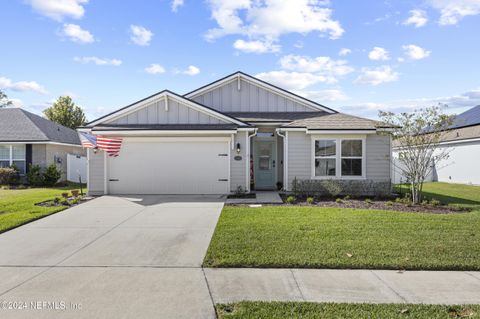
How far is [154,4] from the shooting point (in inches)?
473

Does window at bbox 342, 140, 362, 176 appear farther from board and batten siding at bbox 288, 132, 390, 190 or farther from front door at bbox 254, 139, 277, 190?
front door at bbox 254, 139, 277, 190

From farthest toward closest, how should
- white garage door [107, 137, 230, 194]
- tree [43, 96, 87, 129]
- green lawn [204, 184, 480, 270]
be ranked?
1. tree [43, 96, 87, 129]
2. white garage door [107, 137, 230, 194]
3. green lawn [204, 184, 480, 270]

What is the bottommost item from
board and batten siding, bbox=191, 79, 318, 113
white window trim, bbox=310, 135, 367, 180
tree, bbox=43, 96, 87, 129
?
white window trim, bbox=310, 135, 367, 180

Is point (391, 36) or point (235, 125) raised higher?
point (391, 36)

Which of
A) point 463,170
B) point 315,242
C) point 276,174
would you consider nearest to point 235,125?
point 276,174

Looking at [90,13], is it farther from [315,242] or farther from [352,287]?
[352,287]

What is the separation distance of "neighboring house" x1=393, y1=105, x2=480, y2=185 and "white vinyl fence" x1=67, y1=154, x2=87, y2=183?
66.1 ft

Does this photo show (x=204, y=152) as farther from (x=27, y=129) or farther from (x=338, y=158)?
(x=27, y=129)

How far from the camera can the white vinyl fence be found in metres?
20.8

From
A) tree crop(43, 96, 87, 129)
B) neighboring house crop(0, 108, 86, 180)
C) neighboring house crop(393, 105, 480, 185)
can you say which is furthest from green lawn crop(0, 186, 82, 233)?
tree crop(43, 96, 87, 129)

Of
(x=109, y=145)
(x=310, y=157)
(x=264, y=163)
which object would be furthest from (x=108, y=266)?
(x=264, y=163)

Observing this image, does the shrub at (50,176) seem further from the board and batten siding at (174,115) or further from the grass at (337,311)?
the grass at (337,311)

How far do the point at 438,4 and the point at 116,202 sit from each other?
41.4 feet

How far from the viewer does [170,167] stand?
1289cm
